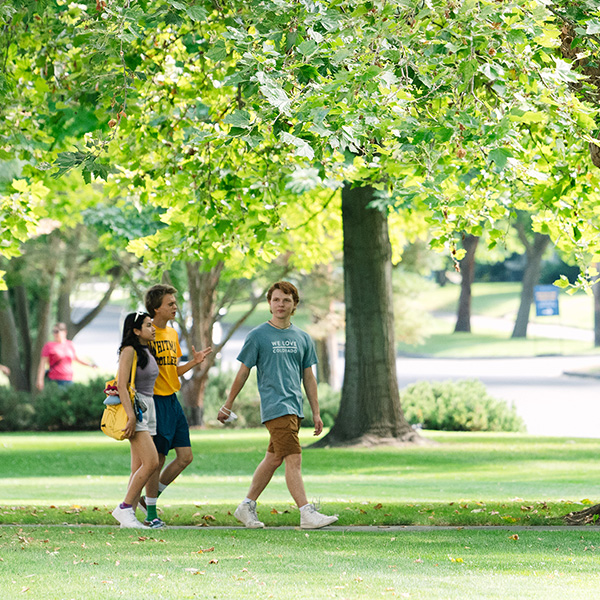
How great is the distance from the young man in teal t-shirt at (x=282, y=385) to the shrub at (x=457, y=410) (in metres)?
15.0

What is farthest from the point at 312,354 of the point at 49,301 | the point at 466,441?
the point at 49,301

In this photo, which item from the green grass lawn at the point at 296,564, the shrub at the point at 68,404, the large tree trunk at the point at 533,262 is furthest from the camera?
the large tree trunk at the point at 533,262

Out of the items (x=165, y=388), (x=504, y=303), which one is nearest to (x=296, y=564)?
(x=165, y=388)

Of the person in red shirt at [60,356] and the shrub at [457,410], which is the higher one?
the person in red shirt at [60,356]

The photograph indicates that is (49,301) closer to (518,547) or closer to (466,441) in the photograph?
(466,441)

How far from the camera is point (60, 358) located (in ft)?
77.0

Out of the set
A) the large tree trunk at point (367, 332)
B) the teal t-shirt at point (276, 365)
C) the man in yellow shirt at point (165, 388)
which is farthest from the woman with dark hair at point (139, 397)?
the large tree trunk at point (367, 332)

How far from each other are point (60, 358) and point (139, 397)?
15.4 meters

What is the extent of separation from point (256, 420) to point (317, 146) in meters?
17.8

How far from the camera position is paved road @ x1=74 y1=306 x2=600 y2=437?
26.7 metres

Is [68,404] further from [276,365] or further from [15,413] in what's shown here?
[276,365]

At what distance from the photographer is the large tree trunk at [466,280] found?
180ft

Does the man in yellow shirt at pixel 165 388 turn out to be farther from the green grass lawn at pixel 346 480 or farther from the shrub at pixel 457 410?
the shrub at pixel 457 410

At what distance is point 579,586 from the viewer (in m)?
6.19
